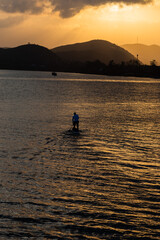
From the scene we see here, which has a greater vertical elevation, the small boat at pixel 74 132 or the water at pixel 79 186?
the small boat at pixel 74 132

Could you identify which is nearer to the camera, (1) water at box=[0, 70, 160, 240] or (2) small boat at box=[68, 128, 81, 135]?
(1) water at box=[0, 70, 160, 240]

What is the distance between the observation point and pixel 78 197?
18562mm

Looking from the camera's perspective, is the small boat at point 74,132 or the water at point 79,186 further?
the small boat at point 74,132

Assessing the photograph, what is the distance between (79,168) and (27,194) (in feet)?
A: 20.5

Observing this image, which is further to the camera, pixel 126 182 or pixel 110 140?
pixel 110 140

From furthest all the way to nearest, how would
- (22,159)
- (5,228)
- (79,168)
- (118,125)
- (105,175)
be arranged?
(118,125) < (22,159) < (79,168) < (105,175) < (5,228)

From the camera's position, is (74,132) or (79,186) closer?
(79,186)

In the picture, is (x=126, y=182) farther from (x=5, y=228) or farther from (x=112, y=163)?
(x=5, y=228)

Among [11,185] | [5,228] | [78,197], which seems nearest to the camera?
[5,228]

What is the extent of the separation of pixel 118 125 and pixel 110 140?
11956mm

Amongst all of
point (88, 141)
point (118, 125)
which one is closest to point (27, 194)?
point (88, 141)

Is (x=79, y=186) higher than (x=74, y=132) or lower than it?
lower

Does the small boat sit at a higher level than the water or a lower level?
higher

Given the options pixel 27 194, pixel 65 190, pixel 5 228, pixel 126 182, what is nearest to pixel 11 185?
pixel 27 194
